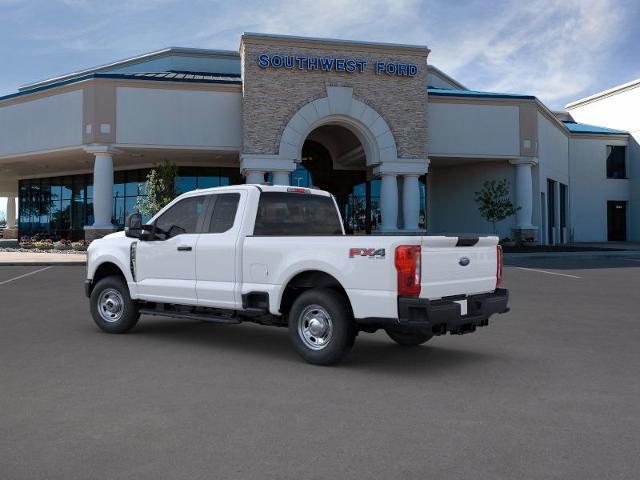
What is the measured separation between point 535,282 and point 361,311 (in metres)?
11.5

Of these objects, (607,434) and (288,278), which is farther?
(288,278)

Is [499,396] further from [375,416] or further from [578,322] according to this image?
[578,322]

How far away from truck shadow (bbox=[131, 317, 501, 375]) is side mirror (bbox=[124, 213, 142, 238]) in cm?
144

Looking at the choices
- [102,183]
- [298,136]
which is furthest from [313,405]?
[102,183]

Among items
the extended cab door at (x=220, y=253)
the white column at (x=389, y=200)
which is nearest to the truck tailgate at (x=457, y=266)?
the extended cab door at (x=220, y=253)

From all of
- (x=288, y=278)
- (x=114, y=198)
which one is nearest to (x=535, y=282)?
(x=288, y=278)

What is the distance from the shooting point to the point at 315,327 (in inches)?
271

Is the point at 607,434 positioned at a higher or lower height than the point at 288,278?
lower

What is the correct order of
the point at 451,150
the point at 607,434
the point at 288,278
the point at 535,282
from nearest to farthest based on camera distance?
1. the point at 607,434
2. the point at 288,278
3. the point at 535,282
4. the point at 451,150

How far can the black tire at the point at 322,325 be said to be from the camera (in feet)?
21.7

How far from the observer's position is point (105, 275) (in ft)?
31.4

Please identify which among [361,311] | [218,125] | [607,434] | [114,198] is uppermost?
[218,125]

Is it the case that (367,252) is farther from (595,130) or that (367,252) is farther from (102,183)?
(595,130)

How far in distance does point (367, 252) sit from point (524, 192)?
2946cm
